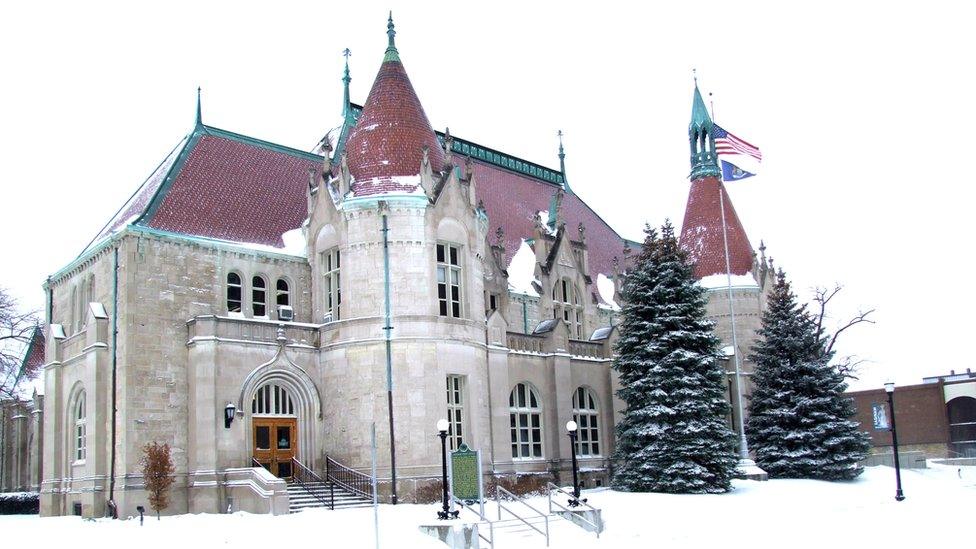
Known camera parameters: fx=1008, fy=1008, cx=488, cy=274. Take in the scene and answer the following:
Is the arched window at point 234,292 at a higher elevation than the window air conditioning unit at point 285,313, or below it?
higher

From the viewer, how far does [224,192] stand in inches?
1288

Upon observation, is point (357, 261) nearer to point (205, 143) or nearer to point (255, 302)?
point (255, 302)

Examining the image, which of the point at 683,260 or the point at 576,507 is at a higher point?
the point at 683,260

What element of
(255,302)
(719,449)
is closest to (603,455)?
(719,449)

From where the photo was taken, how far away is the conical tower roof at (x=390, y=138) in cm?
3100

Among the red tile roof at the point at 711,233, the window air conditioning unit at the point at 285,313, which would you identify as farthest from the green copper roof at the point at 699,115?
the window air conditioning unit at the point at 285,313

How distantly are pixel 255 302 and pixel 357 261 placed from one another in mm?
3549

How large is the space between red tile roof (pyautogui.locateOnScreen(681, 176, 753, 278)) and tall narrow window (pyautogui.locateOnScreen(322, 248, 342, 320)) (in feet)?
63.1

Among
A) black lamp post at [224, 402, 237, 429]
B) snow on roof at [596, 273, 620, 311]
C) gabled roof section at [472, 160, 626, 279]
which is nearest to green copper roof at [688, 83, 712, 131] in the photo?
gabled roof section at [472, 160, 626, 279]

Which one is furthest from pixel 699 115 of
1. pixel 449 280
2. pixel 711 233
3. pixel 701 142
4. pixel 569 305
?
pixel 449 280

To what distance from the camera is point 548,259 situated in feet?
→ 129

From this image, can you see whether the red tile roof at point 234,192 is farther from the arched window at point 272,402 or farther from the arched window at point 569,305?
the arched window at point 569,305

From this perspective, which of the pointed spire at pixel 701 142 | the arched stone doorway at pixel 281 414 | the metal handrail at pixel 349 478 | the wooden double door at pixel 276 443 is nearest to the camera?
the metal handrail at pixel 349 478

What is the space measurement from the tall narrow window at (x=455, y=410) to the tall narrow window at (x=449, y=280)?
2.09m
